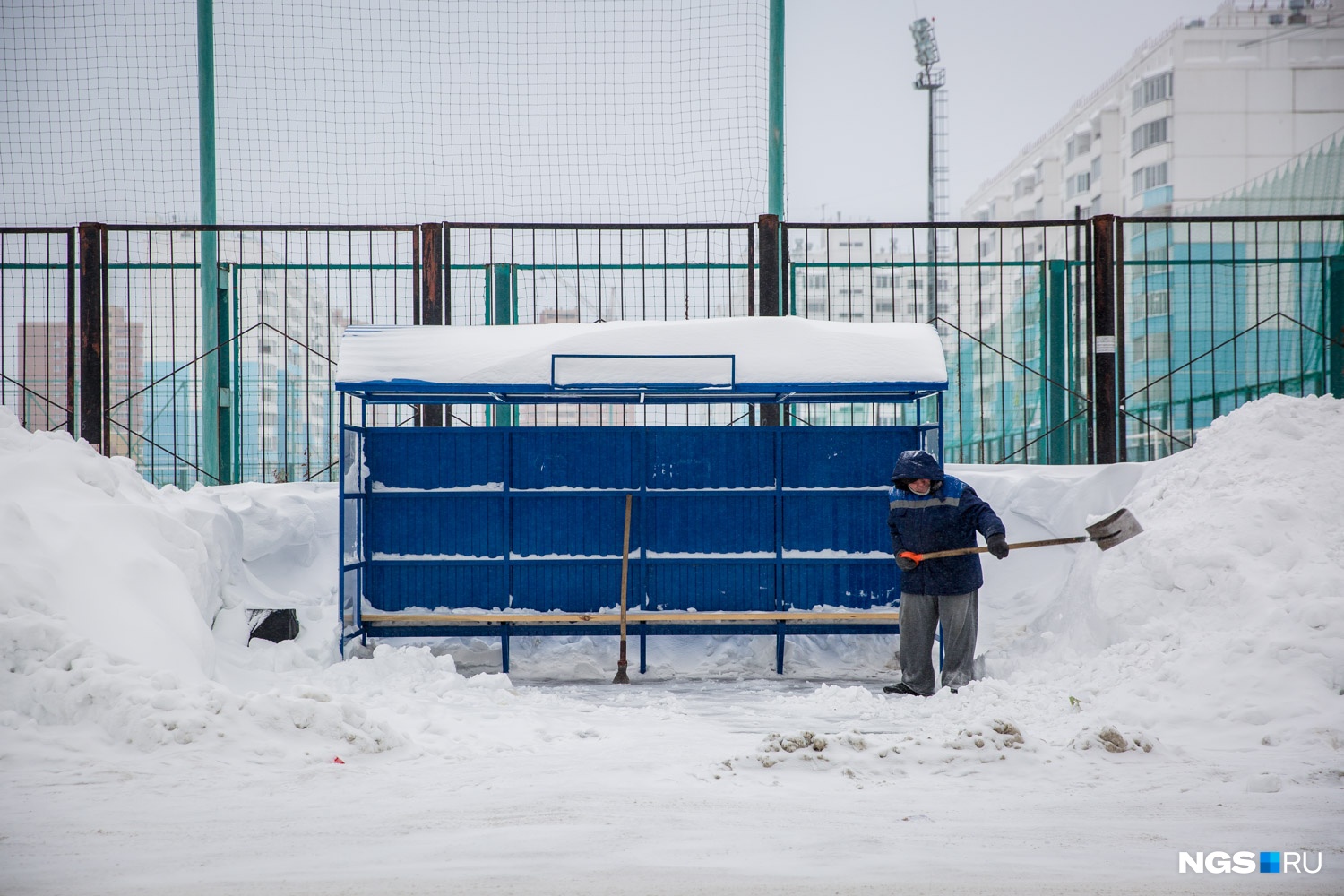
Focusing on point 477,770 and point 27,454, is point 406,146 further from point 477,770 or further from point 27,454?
point 477,770

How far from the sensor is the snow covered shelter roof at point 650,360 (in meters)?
7.86

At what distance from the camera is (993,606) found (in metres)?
8.91

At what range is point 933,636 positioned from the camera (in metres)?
7.57

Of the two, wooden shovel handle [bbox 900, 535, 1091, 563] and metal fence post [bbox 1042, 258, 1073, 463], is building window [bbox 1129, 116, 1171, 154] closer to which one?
metal fence post [bbox 1042, 258, 1073, 463]

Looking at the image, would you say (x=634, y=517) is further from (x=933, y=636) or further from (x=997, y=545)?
(x=997, y=545)

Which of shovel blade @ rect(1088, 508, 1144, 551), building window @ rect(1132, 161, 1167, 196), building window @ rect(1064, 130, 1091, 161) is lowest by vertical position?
shovel blade @ rect(1088, 508, 1144, 551)

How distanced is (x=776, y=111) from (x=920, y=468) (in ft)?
15.3

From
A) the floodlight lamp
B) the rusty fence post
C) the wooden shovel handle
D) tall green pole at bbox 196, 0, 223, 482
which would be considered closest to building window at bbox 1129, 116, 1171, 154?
the floodlight lamp

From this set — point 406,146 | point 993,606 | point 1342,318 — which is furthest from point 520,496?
point 1342,318

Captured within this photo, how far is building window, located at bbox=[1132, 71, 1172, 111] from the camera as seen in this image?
54.1 metres

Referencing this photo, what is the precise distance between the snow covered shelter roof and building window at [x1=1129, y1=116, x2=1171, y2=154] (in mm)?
54370

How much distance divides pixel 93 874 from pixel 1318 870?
4081mm

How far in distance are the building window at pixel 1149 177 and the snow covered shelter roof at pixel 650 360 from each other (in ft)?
178

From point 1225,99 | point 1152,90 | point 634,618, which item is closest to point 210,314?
point 634,618
